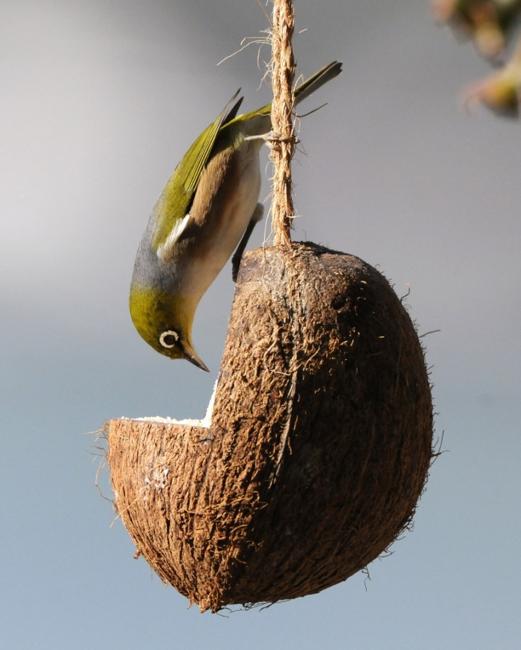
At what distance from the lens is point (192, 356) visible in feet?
11.3

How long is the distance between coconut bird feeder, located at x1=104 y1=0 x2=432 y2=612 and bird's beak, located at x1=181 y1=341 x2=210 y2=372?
73 centimetres

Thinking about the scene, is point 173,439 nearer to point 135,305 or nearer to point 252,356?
point 252,356

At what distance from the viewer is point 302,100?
3387mm

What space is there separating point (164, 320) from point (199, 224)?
42 cm

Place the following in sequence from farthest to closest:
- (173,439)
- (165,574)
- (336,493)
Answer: (165,574) → (173,439) → (336,493)

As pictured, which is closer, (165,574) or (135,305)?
(165,574)

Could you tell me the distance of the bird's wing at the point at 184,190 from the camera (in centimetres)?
331

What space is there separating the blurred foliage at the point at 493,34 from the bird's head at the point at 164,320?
3048 mm

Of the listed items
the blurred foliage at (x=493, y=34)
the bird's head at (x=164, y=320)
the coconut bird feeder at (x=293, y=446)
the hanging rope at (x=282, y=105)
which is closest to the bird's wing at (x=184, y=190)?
the bird's head at (x=164, y=320)

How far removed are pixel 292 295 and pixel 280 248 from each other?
199 millimetres

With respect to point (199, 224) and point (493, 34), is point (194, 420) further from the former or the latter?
point (493, 34)

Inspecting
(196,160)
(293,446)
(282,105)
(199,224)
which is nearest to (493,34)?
(293,446)

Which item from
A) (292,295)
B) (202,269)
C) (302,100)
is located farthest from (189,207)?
(292,295)

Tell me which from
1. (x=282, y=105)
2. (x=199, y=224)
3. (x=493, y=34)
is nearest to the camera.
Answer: (x=493, y=34)
